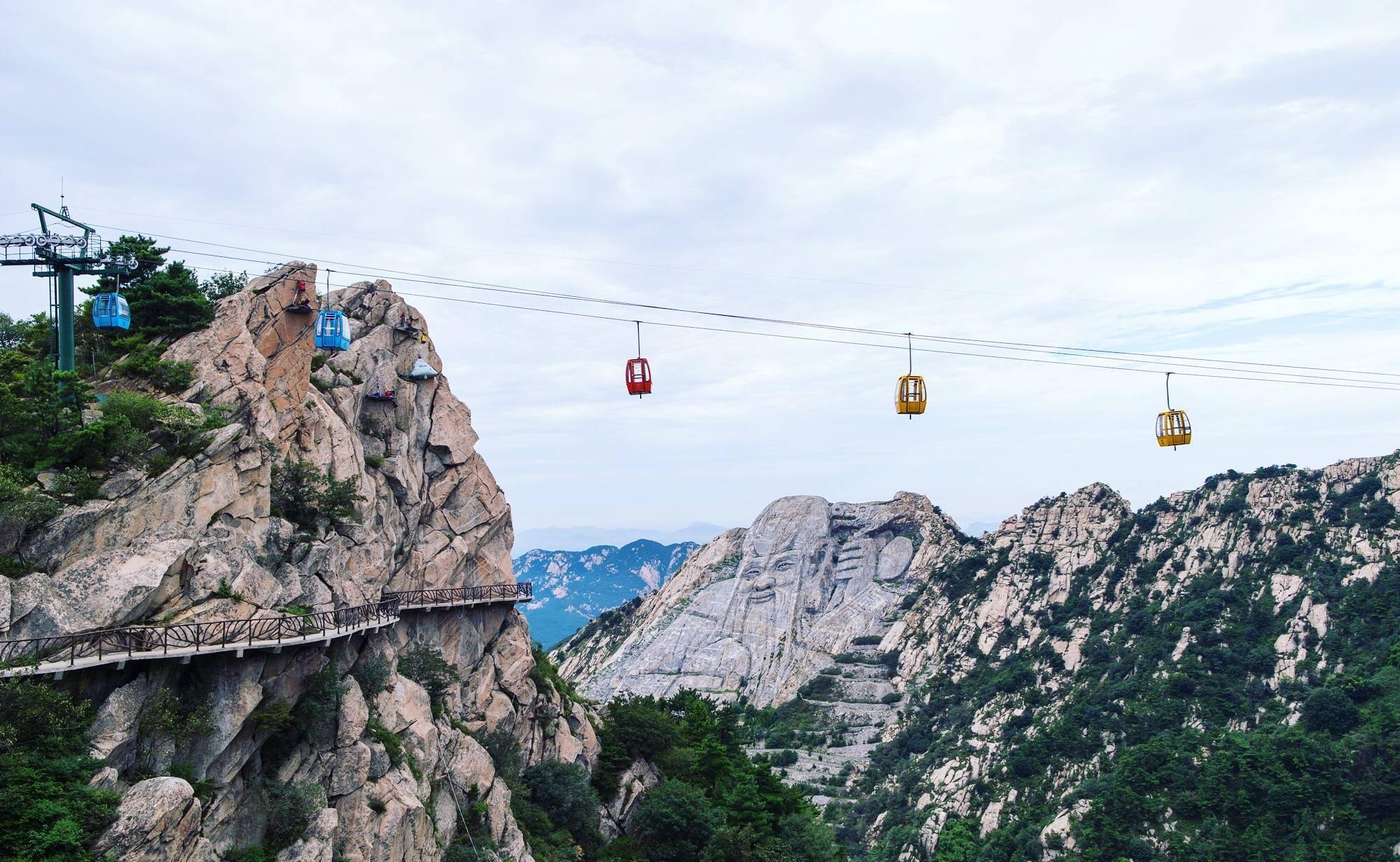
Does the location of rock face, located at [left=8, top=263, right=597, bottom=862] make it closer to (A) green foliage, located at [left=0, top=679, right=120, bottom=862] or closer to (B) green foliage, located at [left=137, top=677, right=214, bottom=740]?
(B) green foliage, located at [left=137, top=677, right=214, bottom=740]

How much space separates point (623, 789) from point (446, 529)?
672 inches

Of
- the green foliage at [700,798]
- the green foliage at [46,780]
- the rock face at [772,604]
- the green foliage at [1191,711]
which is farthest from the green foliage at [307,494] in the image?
the rock face at [772,604]

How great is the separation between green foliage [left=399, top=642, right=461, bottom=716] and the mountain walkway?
711 centimetres

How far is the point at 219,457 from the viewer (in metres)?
29.7

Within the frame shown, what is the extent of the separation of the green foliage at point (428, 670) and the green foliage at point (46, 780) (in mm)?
18749

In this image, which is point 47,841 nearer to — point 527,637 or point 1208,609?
point 527,637

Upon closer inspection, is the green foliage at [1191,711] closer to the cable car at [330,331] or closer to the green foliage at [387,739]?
the green foliage at [387,739]

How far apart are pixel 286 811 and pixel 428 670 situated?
13.8m

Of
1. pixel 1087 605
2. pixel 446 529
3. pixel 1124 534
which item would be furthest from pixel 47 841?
pixel 1124 534

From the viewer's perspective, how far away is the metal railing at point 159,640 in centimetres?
2242

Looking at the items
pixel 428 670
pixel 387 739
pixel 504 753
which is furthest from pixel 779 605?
pixel 387 739

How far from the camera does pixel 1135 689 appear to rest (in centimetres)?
8050

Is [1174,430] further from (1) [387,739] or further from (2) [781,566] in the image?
(2) [781,566]

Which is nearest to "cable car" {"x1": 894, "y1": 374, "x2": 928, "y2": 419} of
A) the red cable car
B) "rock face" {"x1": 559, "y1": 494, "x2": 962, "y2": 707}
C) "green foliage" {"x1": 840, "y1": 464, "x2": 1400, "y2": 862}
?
the red cable car
